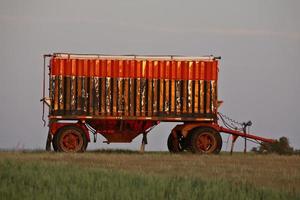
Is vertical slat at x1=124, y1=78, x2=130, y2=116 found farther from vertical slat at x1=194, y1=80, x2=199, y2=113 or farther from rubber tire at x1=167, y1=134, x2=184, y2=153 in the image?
vertical slat at x1=194, y1=80, x2=199, y2=113

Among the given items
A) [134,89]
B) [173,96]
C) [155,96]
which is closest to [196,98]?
[173,96]

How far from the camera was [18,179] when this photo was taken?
18625 millimetres

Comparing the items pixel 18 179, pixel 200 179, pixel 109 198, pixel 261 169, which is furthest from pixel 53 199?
pixel 261 169

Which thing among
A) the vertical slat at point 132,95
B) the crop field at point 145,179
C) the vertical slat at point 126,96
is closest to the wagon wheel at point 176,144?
the vertical slat at point 132,95

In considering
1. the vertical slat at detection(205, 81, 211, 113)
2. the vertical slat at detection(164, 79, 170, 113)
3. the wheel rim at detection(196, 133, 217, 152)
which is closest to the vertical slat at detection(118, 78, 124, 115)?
the vertical slat at detection(164, 79, 170, 113)

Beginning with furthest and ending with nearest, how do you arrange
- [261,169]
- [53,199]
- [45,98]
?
[45,98] < [261,169] < [53,199]

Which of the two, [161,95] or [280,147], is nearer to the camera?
[161,95]

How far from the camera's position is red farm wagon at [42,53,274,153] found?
104 ft

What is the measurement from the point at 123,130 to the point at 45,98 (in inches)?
128

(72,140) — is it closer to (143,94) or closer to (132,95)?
(132,95)

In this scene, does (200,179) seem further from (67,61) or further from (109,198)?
(67,61)

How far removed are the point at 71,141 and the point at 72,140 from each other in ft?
0.17

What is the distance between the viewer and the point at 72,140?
31.0 m

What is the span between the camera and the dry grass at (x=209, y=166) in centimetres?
2078
